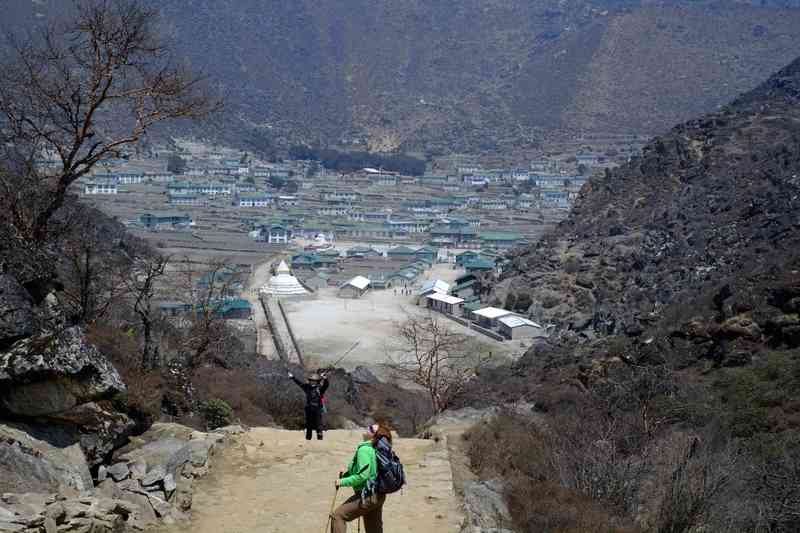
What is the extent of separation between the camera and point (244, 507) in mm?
6023

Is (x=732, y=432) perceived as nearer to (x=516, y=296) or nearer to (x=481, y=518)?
(x=481, y=518)

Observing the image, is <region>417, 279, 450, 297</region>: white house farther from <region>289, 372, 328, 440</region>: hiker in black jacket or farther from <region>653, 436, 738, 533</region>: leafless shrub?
<region>653, 436, 738, 533</region>: leafless shrub

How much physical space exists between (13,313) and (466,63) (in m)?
142

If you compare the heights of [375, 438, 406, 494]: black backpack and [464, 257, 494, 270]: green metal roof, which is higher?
[375, 438, 406, 494]: black backpack

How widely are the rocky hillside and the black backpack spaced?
1084 cm

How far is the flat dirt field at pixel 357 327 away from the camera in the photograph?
26.6 m

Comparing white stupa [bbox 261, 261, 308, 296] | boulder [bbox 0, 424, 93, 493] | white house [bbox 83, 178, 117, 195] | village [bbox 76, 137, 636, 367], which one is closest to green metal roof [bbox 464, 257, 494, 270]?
village [bbox 76, 137, 636, 367]

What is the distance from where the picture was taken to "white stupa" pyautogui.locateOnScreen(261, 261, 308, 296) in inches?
1474

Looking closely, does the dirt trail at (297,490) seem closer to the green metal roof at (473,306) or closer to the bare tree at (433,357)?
the bare tree at (433,357)

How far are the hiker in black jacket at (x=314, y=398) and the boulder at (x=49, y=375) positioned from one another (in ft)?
7.41

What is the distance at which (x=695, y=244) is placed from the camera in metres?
29.8

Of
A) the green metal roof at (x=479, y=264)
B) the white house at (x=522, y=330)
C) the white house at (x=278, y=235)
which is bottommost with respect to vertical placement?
the white house at (x=522, y=330)

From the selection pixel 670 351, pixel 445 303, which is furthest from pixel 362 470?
pixel 445 303

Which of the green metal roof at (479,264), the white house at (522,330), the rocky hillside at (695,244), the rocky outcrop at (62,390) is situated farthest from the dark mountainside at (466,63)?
the rocky outcrop at (62,390)
